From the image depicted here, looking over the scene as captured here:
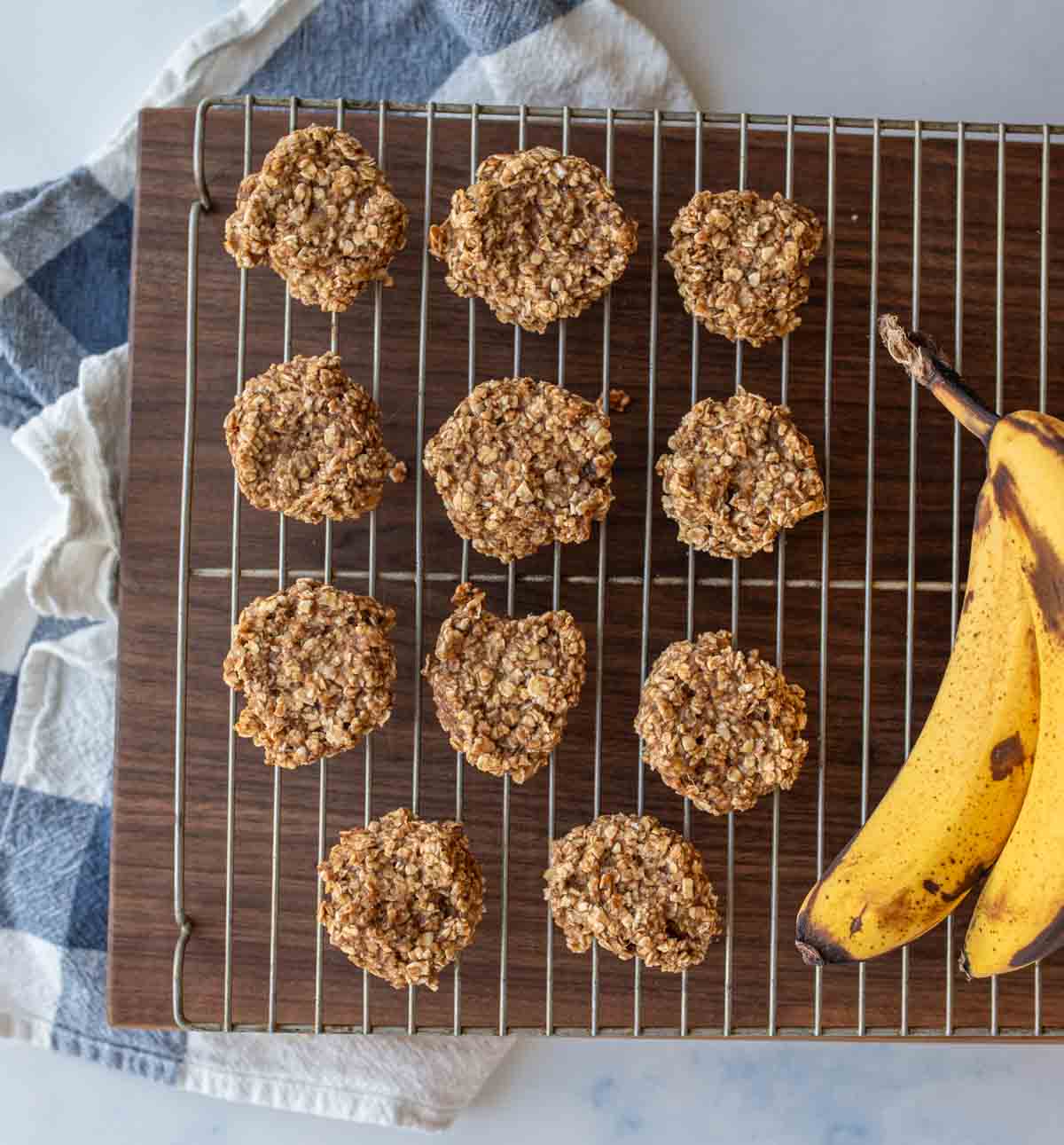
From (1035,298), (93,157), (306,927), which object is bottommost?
(306,927)

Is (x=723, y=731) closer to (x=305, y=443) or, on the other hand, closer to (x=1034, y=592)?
(x=1034, y=592)

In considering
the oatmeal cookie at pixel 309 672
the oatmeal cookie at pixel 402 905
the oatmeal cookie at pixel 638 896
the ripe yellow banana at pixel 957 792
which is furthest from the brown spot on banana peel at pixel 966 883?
the oatmeal cookie at pixel 309 672

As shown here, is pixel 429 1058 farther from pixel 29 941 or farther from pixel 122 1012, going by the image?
pixel 29 941

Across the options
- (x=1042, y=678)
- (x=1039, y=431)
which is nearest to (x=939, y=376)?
(x=1039, y=431)

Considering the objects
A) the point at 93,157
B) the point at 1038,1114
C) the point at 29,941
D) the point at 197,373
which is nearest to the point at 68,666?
the point at 29,941

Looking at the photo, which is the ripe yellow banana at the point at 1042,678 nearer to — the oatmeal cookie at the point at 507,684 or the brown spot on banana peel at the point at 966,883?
the brown spot on banana peel at the point at 966,883

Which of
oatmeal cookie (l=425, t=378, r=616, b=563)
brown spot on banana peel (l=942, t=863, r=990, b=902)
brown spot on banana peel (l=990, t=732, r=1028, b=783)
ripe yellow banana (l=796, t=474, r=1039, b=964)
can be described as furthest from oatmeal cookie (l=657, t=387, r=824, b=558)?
brown spot on banana peel (l=942, t=863, r=990, b=902)
